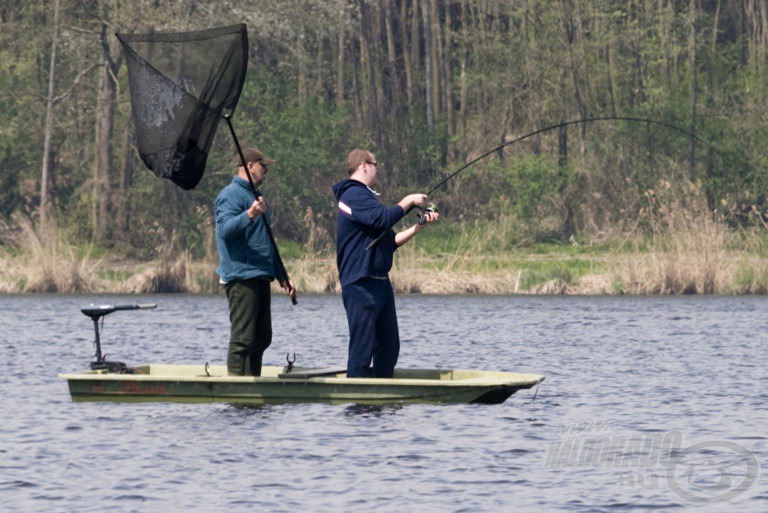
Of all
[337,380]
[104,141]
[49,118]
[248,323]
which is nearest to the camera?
[337,380]

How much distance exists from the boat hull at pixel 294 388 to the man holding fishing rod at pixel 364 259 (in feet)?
1.41

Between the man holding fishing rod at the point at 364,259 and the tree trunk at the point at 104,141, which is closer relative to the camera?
the man holding fishing rod at the point at 364,259

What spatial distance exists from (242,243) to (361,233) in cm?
97

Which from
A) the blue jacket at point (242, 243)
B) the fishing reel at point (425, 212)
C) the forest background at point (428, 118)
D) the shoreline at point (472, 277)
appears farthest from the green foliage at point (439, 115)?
the fishing reel at point (425, 212)

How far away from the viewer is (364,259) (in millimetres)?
13875

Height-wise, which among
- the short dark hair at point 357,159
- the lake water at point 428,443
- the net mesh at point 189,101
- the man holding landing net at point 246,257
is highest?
the net mesh at point 189,101

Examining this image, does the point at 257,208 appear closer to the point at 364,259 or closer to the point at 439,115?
the point at 364,259

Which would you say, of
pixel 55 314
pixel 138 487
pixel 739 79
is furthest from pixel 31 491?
pixel 739 79

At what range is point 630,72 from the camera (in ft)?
149

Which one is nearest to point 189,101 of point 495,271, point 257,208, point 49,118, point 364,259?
point 257,208

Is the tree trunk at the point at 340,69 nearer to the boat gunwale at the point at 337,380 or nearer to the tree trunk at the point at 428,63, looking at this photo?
the tree trunk at the point at 428,63

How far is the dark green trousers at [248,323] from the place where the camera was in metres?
14.0

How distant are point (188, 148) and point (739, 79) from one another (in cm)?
3315

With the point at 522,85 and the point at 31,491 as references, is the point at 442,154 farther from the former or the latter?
the point at 31,491
